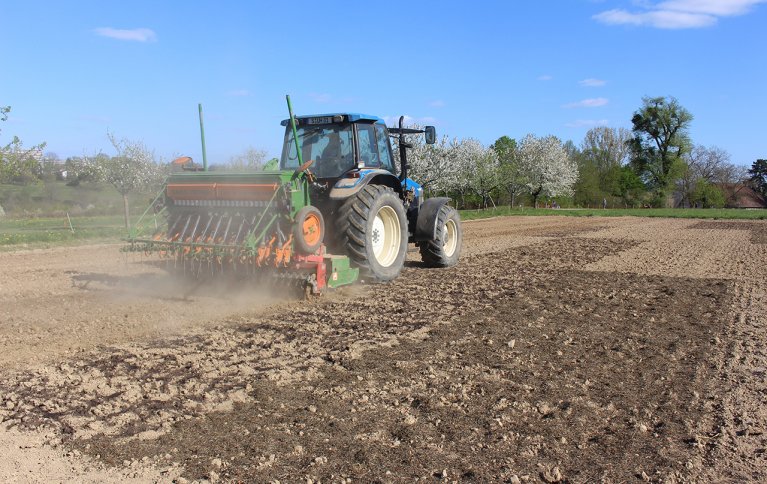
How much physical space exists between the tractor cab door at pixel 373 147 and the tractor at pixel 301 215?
1cm

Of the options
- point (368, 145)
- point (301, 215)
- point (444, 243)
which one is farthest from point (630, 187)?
point (301, 215)

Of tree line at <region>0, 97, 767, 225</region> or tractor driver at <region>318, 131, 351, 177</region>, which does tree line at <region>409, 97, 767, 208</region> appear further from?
tractor driver at <region>318, 131, 351, 177</region>

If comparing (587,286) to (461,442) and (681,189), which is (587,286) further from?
(681,189)

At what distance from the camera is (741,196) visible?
72375 millimetres

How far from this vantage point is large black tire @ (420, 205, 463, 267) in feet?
32.8

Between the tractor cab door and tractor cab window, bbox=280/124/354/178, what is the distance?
159mm

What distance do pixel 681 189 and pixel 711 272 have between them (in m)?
57.7

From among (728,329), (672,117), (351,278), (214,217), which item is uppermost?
(672,117)

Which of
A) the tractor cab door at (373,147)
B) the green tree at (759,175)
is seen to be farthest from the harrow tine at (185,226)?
the green tree at (759,175)


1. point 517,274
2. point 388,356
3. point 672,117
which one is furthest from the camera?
point 672,117

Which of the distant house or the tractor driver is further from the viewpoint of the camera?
the distant house

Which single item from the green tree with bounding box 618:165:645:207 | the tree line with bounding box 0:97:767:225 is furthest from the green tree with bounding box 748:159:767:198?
the green tree with bounding box 618:165:645:207

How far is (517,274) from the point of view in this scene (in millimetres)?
10117

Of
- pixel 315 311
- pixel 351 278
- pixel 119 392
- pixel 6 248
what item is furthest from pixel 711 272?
pixel 6 248
